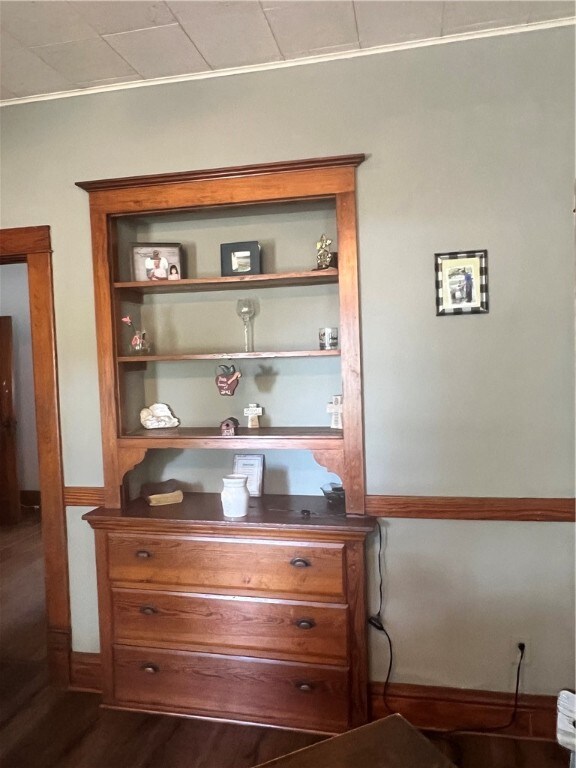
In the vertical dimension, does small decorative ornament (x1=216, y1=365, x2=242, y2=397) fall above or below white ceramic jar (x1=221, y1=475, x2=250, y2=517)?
above

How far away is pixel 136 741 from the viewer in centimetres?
223

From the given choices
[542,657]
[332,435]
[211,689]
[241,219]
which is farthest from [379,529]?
[241,219]

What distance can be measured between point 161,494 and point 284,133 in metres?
A: 1.63

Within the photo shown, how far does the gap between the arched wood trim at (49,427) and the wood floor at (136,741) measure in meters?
0.20

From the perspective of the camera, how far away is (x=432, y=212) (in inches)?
87.0

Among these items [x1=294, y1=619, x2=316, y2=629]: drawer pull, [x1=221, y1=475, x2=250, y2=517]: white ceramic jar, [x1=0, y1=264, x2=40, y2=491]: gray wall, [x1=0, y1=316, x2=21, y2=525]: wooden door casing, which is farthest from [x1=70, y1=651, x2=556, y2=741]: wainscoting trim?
[x1=0, y1=264, x2=40, y2=491]: gray wall

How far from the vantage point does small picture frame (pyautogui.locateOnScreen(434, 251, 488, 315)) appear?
2.18 m

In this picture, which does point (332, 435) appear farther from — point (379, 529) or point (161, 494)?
point (161, 494)

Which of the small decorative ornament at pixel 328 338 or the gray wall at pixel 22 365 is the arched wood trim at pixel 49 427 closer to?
the small decorative ornament at pixel 328 338

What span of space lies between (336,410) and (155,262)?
102 cm

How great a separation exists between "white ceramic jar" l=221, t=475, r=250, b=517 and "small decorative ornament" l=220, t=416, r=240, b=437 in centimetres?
19

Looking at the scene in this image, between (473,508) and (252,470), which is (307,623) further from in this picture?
(473,508)

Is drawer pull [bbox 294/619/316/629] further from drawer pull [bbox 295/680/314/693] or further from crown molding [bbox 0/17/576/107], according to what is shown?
crown molding [bbox 0/17/576/107]

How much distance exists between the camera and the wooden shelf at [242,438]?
89.9 inches
